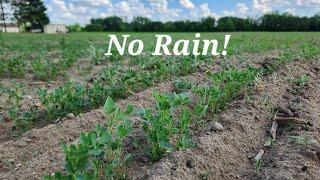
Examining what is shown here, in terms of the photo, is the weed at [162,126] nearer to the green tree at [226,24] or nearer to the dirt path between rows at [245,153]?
the dirt path between rows at [245,153]

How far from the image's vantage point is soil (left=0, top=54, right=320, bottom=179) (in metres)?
3.23

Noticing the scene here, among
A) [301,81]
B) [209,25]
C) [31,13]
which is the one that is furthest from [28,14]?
[301,81]

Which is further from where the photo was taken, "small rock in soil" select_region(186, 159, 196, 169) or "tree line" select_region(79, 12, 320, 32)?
"tree line" select_region(79, 12, 320, 32)

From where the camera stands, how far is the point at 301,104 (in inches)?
197

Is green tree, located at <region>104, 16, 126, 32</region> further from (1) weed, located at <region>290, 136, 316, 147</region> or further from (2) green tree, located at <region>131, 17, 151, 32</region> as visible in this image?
(1) weed, located at <region>290, 136, 316, 147</region>

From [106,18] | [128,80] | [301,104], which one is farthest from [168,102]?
[106,18]

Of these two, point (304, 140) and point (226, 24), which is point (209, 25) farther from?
point (304, 140)

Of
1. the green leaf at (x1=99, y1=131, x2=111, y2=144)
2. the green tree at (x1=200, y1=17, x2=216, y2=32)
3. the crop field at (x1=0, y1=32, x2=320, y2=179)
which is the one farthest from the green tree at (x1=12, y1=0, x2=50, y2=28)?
the green leaf at (x1=99, y1=131, x2=111, y2=144)

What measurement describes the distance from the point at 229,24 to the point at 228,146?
39.4 meters

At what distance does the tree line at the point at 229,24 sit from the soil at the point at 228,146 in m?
34.1

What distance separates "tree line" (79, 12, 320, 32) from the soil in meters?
34.1

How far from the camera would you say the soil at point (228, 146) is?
3.23m

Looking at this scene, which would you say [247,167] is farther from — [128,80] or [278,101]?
[128,80]

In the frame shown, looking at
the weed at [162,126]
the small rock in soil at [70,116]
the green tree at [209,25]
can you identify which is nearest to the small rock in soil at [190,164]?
the weed at [162,126]
